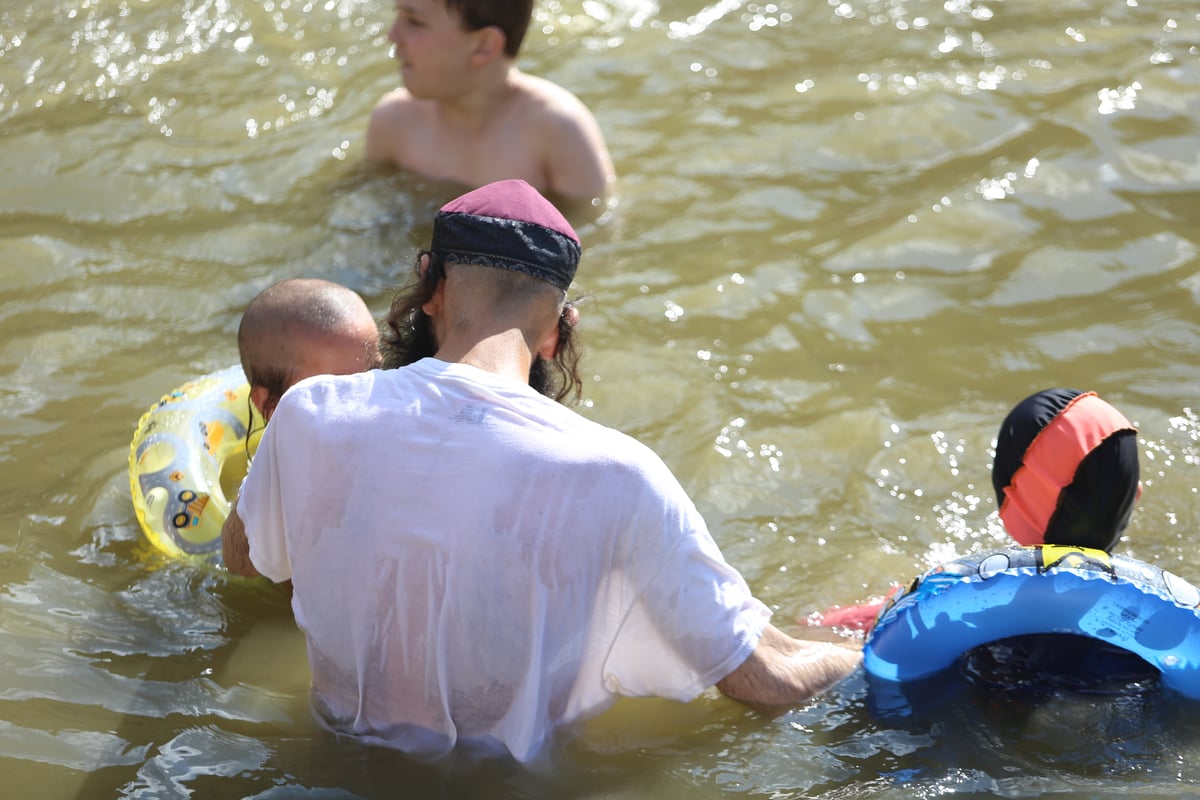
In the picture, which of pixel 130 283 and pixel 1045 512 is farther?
pixel 130 283

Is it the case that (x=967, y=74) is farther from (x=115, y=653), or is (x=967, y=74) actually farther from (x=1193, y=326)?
(x=115, y=653)

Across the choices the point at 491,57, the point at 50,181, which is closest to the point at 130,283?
the point at 50,181

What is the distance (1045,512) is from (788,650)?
2.67ft

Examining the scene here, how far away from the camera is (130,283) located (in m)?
5.30

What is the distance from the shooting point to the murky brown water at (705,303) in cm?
313

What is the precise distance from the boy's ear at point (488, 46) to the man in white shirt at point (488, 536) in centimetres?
287

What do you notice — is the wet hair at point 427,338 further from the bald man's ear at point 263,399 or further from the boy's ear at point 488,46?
the boy's ear at point 488,46

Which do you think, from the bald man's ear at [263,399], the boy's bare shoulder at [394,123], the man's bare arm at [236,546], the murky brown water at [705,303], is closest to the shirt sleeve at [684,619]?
the murky brown water at [705,303]

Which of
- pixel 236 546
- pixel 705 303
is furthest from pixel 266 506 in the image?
pixel 705 303

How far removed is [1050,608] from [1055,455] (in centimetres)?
47

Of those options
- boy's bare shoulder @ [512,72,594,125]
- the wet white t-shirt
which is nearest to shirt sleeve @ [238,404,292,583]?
the wet white t-shirt

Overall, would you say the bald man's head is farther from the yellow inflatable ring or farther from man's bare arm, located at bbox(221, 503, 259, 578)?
man's bare arm, located at bbox(221, 503, 259, 578)

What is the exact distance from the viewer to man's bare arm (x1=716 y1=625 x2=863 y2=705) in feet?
9.42

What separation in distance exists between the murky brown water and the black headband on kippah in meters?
1.08
